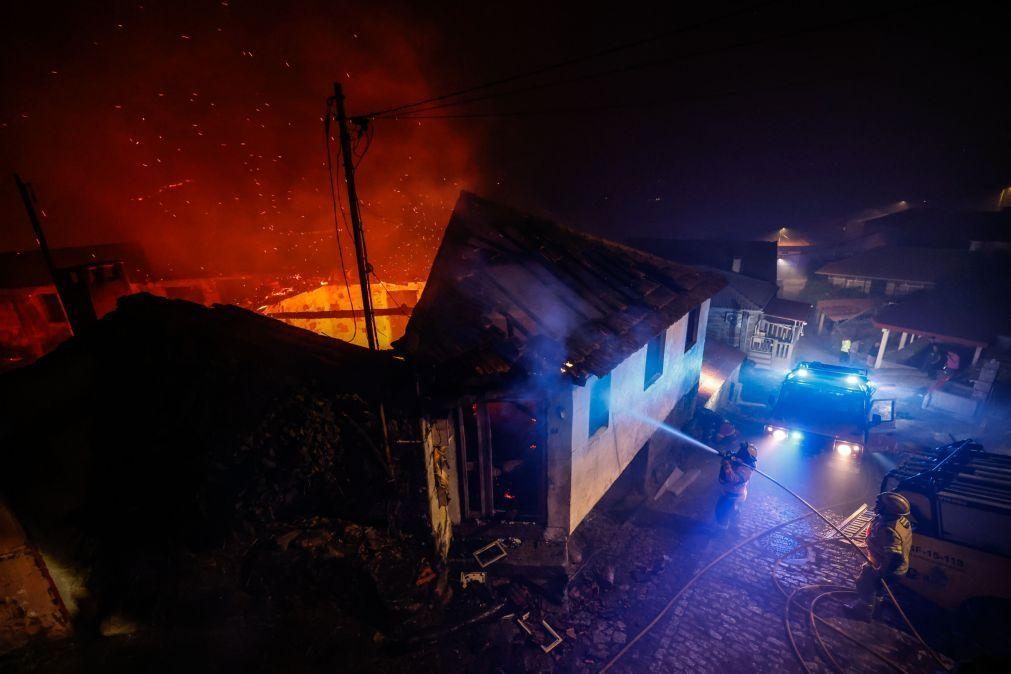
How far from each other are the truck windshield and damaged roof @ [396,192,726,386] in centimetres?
578

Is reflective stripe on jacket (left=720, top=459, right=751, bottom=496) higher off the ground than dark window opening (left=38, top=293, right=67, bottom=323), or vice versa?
dark window opening (left=38, top=293, right=67, bottom=323)

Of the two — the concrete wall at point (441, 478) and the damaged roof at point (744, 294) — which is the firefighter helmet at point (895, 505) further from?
the damaged roof at point (744, 294)

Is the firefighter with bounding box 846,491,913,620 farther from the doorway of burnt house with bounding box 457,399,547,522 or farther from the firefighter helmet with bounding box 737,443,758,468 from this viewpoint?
the doorway of burnt house with bounding box 457,399,547,522

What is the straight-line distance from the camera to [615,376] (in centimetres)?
907

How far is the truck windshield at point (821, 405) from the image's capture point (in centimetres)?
1330

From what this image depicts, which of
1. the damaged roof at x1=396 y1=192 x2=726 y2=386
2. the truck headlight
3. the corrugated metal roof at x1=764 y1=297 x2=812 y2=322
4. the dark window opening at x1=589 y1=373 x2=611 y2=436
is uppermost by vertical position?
the damaged roof at x1=396 y1=192 x2=726 y2=386

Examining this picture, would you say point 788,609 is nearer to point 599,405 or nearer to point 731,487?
point 731,487

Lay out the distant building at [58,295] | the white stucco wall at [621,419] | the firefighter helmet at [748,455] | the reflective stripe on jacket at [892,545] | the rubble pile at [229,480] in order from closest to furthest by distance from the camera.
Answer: the rubble pile at [229,480] → the reflective stripe on jacket at [892,545] → the white stucco wall at [621,419] → the firefighter helmet at [748,455] → the distant building at [58,295]

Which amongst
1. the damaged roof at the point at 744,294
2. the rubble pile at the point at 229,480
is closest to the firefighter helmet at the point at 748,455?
the rubble pile at the point at 229,480

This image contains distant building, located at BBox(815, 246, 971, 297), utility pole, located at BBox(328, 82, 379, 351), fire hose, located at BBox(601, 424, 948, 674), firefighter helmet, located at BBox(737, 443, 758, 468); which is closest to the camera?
fire hose, located at BBox(601, 424, 948, 674)

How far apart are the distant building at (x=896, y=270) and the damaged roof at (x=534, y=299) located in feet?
92.5

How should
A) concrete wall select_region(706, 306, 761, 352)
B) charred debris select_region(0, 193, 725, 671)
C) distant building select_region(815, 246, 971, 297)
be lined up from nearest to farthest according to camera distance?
1. charred debris select_region(0, 193, 725, 671)
2. concrete wall select_region(706, 306, 761, 352)
3. distant building select_region(815, 246, 971, 297)

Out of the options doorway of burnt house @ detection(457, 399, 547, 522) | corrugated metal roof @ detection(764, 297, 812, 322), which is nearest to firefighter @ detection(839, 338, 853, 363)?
corrugated metal roof @ detection(764, 297, 812, 322)

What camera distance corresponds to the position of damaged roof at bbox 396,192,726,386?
6.91 m
